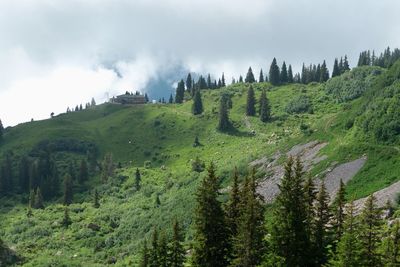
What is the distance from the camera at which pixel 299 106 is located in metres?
Answer: 178

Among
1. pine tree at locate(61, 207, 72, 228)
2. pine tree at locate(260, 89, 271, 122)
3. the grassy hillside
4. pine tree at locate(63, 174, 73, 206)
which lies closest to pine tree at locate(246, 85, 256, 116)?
the grassy hillside

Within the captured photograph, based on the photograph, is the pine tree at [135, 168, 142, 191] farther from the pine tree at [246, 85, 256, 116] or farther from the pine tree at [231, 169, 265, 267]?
the pine tree at [231, 169, 265, 267]

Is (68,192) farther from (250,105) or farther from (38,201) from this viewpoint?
(250,105)

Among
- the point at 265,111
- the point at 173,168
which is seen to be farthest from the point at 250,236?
the point at 265,111

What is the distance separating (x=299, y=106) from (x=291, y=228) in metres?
151

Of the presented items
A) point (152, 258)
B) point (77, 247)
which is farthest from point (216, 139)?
point (152, 258)

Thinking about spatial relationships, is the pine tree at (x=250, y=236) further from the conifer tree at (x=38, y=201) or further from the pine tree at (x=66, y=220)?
the conifer tree at (x=38, y=201)

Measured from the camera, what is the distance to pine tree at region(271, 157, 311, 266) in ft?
105

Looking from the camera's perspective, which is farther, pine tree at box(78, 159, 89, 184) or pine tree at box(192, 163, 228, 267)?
pine tree at box(78, 159, 89, 184)

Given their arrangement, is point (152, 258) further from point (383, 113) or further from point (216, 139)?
point (216, 139)

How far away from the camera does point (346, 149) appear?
86562mm

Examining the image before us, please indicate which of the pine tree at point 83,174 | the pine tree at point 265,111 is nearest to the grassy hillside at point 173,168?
the pine tree at point 83,174

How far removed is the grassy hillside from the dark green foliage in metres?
0.67

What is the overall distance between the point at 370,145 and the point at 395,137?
439 centimetres
